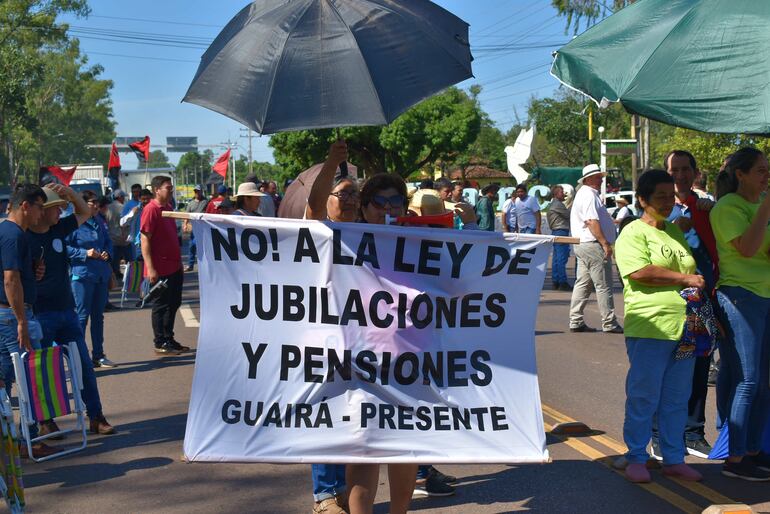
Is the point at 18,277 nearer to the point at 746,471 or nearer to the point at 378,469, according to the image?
the point at 378,469

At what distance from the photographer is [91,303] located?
10344mm

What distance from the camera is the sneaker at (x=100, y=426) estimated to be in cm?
777

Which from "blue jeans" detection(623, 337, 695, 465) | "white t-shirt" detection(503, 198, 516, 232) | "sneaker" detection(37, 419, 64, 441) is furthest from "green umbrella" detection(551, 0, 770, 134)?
"white t-shirt" detection(503, 198, 516, 232)

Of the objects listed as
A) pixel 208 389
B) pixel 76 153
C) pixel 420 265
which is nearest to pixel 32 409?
pixel 208 389

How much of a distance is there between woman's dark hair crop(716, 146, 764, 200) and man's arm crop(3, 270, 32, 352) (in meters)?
4.74

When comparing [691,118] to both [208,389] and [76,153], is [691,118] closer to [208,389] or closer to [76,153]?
[208,389]

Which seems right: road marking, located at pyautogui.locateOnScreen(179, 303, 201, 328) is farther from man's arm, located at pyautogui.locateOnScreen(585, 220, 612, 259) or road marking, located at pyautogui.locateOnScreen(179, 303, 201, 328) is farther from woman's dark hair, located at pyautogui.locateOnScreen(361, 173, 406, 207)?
woman's dark hair, located at pyautogui.locateOnScreen(361, 173, 406, 207)

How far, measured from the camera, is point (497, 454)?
4844 millimetres

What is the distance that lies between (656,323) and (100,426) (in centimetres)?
443

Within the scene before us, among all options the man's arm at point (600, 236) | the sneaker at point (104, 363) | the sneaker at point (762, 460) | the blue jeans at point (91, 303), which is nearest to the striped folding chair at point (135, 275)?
the sneaker at point (104, 363)

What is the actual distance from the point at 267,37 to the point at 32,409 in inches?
147

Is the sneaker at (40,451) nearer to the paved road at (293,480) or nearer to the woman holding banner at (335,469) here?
the paved road at (293,480)

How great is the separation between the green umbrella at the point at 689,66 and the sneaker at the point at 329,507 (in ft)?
8.62

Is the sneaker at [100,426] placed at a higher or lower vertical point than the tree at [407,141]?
lower
